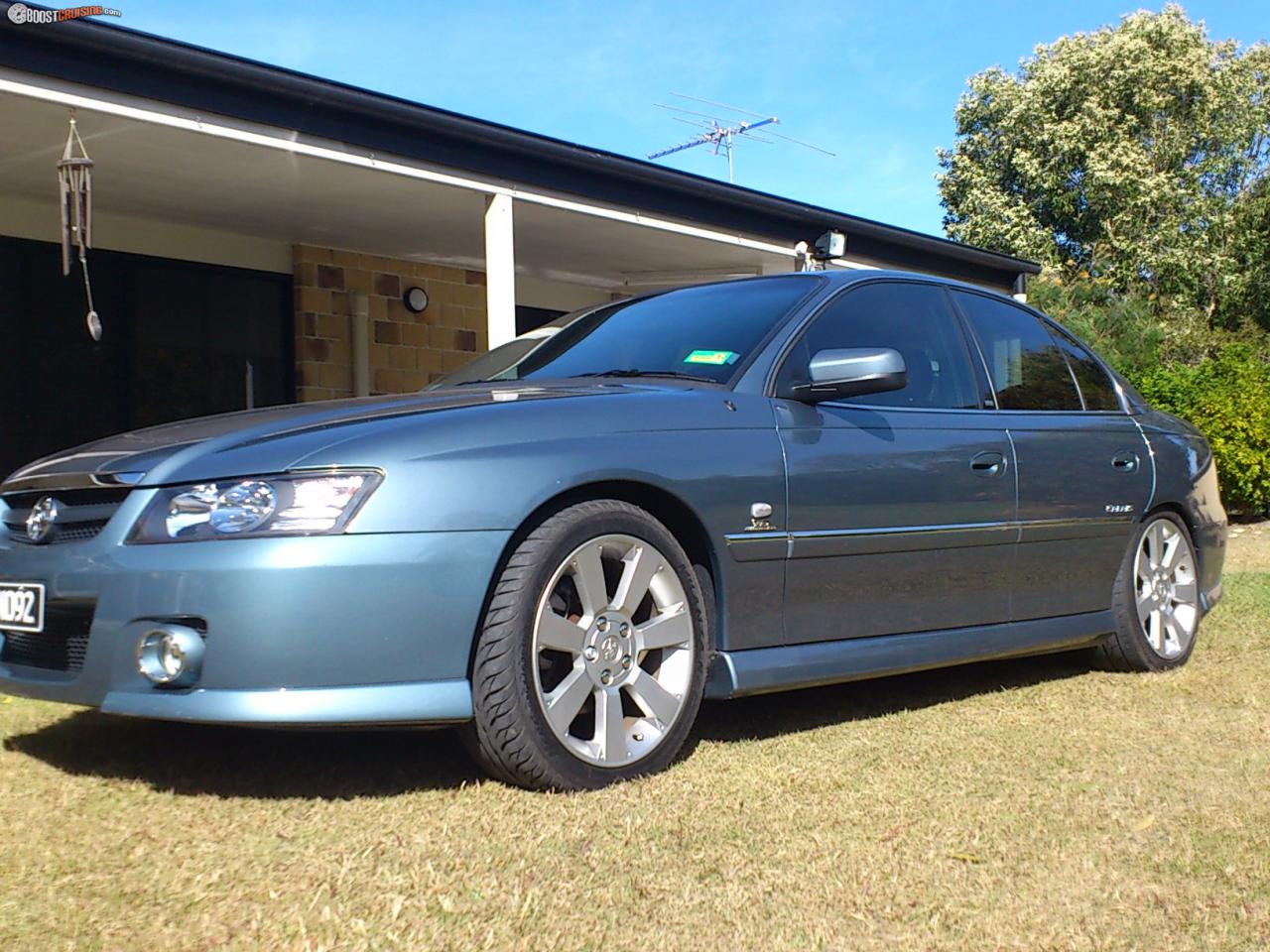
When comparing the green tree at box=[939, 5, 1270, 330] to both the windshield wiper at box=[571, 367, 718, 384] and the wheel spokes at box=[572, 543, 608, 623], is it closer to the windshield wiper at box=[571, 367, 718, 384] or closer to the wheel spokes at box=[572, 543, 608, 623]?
the windshield wiper at box=[571, 367, 718, 384]

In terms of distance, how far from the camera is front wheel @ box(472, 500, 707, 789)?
3.01 metres

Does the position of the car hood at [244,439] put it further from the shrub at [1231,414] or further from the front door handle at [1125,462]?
the shrub at [1231,414]

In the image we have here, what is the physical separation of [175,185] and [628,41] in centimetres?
1032

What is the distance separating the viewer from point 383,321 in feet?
41.2

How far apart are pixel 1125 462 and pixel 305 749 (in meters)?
3.23

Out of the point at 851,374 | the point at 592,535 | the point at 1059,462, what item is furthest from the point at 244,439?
the point at 1059,462

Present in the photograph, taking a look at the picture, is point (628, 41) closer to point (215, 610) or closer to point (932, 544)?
point (932, 544)

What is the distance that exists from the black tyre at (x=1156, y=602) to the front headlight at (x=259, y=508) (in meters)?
3.27

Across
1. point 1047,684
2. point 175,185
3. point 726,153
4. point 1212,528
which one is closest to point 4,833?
point 1047,684

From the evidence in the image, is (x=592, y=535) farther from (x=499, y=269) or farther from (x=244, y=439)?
(x=499, y=269)

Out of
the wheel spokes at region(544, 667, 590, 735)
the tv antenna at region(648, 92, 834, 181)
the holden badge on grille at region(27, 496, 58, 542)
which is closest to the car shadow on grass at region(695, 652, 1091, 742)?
the wheel spokes at region(544, 667, 590, 735)

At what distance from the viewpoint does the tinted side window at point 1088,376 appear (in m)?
5.17

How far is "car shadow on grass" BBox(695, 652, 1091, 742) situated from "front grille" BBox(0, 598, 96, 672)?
5.78 ft

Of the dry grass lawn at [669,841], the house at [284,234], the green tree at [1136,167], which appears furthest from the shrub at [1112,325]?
the dry grass lawn at [669,841]
